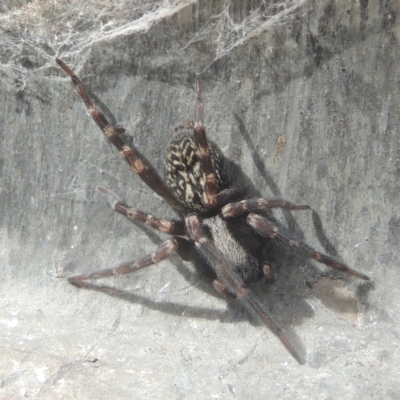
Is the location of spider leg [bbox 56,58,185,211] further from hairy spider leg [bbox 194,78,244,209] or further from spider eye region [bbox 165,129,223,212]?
hairy spider leg [bbox 194,78,244,209]

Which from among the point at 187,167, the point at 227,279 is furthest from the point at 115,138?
the point at 227,279

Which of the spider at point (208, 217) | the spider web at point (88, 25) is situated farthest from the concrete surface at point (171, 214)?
the spider at point (208, 217)

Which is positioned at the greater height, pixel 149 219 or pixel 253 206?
pixel 149 219

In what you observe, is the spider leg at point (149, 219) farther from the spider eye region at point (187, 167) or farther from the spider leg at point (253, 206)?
the spider leg at point (253, 206)

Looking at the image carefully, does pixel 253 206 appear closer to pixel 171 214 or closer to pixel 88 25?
pixel 171 214

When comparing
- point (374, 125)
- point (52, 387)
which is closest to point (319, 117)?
point (374, 125)

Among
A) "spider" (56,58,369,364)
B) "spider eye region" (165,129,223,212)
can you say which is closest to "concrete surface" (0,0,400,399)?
"spider" (56,58,369,364)
